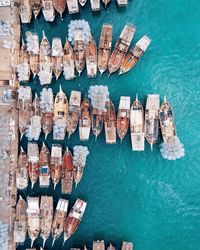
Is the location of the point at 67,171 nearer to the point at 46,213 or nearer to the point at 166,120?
the point at 46,213

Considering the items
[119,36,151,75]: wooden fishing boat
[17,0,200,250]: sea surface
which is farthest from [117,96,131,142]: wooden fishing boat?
[119,36,151,75]: wooden fishing boat

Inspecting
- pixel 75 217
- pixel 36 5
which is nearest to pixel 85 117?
pixel 75 217

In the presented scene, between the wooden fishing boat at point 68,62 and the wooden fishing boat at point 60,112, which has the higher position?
the wooden fishing boat at point 68,62

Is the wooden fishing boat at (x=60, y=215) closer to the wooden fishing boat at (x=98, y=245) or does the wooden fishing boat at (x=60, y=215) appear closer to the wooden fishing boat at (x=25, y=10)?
the wooden fishing boat at (x=98, y=245)

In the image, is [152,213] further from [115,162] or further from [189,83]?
[189,83]

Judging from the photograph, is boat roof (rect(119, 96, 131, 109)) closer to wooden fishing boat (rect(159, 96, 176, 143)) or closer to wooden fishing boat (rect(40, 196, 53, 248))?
wooden fishing boat (rect(159, 96, 176, 143))

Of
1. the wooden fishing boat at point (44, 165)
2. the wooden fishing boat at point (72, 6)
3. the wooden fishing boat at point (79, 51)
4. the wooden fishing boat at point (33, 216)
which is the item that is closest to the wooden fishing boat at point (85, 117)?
the wooden fishing boat at point (79, 51)

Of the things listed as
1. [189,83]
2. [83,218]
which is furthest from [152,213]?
[189,83]
